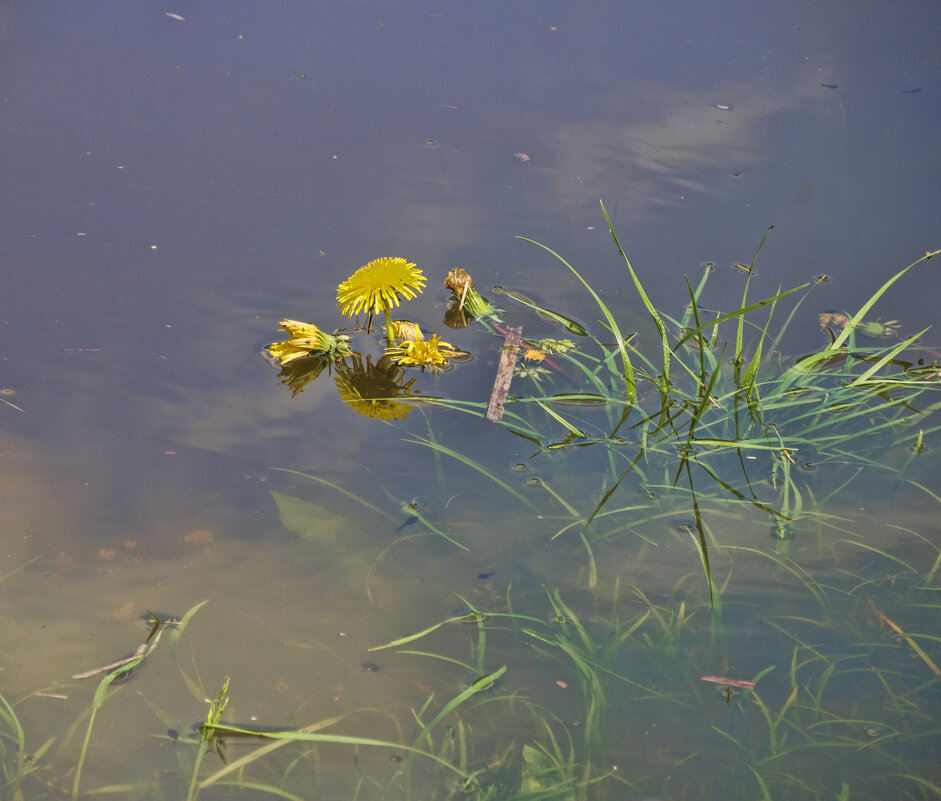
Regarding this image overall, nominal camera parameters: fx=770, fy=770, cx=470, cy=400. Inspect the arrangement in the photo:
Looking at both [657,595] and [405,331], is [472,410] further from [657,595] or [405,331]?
[657,595]

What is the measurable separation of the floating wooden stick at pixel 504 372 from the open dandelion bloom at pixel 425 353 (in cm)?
9

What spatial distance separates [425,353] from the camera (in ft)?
4.93

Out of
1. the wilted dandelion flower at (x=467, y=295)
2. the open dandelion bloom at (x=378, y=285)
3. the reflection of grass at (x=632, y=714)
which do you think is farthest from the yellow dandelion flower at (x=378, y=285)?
the reflection of grass at (x=632, y=714)

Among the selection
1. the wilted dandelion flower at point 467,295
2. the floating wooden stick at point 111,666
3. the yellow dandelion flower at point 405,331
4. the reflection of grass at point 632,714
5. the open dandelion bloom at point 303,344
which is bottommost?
the floating wooden stick at point 111,666

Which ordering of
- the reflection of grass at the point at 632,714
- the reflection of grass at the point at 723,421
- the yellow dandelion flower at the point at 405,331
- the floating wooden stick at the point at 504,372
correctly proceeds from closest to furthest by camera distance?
the reflection of grass at the point at 632,714
the reflection of grass at the point at 723,421
the floating wooden stick at the point at 504,372
the yellow dandelion flower at the point at 405,331

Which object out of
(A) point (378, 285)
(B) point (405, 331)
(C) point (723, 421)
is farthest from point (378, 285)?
(C) point (723, 421)

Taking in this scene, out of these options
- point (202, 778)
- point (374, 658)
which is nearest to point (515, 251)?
point (374, 658)

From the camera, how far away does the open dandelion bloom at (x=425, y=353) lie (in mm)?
1500

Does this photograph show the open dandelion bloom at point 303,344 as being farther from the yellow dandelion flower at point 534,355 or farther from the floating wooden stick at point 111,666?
the floating wooden stick at point 111,666

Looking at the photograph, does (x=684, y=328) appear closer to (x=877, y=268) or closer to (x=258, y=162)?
(x=877, y=268)

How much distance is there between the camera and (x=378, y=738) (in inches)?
40.9

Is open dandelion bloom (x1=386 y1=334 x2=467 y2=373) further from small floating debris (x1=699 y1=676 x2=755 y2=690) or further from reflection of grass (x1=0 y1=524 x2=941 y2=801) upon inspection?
small floating debris (x1=699 y1=676 x2=755 y2=690)

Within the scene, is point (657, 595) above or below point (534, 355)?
below

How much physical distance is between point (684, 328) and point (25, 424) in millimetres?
1260
